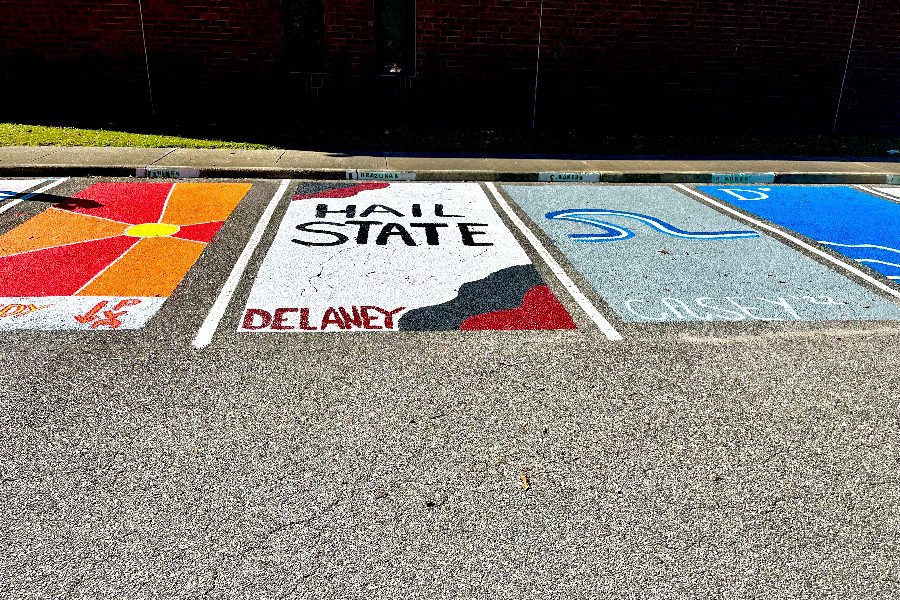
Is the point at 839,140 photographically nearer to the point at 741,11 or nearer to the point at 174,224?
the point at 741,11

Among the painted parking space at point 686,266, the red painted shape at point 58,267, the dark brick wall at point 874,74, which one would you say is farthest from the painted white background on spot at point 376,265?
the dark brick wall at point 874,74

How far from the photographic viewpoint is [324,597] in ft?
9.05

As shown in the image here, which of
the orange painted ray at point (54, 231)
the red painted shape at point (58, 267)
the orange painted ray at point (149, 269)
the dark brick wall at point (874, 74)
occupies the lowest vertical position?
the orange painted ray at point (149, 269)

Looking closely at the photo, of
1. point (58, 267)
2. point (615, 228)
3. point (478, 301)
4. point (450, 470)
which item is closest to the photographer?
point (450, 470)

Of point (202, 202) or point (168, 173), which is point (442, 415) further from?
point (168, 173)

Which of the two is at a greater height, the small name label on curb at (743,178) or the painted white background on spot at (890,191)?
the small name label on curb at (743,178)

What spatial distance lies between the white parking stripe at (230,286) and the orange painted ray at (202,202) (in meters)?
0.52

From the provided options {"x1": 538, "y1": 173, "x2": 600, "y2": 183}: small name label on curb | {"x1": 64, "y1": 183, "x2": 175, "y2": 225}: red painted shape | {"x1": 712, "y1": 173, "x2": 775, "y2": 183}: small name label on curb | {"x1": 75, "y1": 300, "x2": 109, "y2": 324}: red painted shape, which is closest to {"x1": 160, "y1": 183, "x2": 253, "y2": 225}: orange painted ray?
{"x1": 64, "y1": 183, "x2": 175, "y2": 225}: red painted shape

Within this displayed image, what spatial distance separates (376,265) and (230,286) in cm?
138

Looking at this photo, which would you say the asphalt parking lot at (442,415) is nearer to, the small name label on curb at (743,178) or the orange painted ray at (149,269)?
the orange painted ray at (149,269)

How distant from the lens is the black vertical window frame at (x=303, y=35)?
14344mm

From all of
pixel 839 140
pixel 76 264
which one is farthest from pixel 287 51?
pixel 839 140

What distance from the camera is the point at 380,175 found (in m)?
10.5

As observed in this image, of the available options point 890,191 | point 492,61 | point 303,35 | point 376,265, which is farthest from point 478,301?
point 303,35
